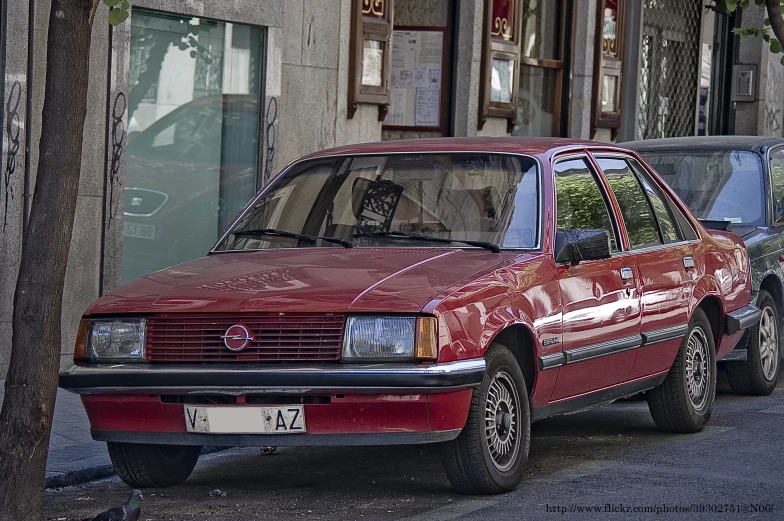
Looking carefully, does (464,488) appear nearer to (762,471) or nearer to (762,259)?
(762,471)

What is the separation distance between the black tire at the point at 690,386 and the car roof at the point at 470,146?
135cm

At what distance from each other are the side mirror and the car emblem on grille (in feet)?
5.51

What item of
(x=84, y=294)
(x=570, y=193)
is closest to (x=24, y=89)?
(x=84, y=294)

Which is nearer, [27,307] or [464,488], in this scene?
[27,307]

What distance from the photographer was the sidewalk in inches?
290

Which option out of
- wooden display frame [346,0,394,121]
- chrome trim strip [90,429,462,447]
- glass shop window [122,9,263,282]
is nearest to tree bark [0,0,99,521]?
chrome trim strip [90,429,462,447]

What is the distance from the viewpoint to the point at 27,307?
603 cm

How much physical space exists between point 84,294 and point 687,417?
5.19 meters

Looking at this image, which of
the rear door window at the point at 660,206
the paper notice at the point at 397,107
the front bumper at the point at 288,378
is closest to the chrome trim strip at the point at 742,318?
the rear door window at the point at 660,206

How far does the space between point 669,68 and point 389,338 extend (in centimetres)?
1773

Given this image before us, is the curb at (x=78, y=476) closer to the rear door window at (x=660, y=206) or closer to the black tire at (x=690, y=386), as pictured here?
the black tire at (x=690, y=386)

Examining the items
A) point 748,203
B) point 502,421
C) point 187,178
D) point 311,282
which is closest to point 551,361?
point 502,421

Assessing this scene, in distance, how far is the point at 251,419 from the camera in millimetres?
6168

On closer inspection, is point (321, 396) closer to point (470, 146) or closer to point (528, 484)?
point (528, 484)
